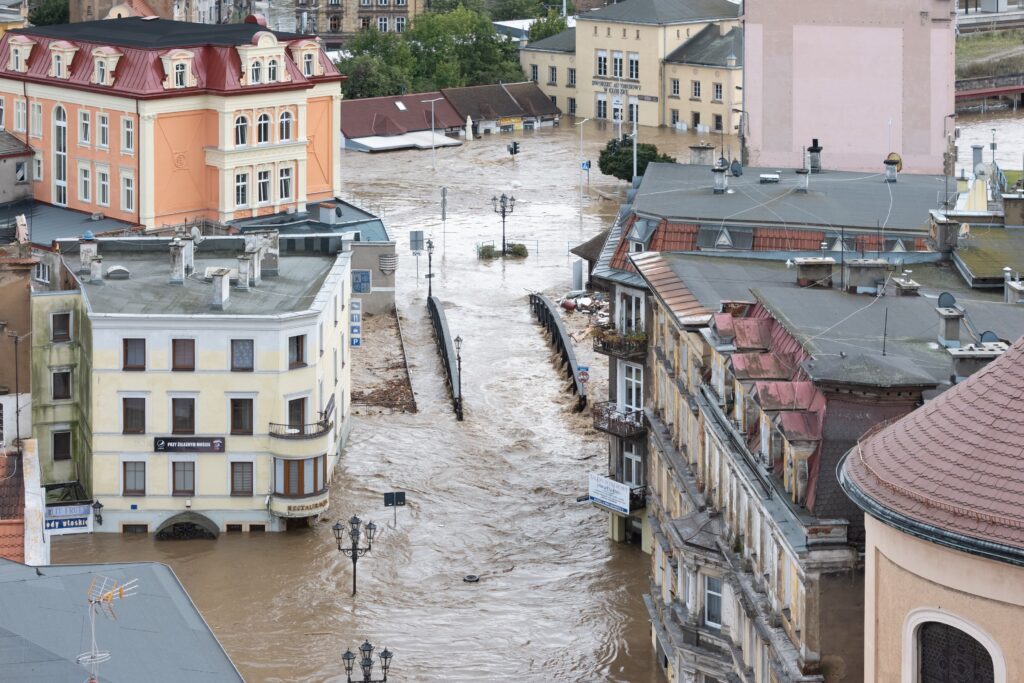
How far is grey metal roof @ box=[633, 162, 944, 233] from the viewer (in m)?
58.5

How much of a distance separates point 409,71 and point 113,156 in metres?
60.3

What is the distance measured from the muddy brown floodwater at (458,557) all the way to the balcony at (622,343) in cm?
579

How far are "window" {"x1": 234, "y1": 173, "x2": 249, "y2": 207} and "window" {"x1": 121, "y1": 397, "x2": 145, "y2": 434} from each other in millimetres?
31604

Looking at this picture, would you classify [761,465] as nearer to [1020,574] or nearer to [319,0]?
[1020,574]

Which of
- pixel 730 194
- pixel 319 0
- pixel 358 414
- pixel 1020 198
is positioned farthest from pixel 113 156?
pixel 319 0

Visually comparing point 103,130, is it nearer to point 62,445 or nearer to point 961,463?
point 62,445

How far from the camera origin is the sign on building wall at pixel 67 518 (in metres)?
48.5

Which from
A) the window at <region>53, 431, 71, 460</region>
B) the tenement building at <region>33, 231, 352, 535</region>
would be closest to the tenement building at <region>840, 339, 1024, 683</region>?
the tenement building at <region>33, 231, 352, 535</region>

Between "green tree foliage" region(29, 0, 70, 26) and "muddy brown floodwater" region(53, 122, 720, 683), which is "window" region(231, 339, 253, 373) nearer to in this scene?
"muddy brown floodwater" region(53, 122, 720, 683)

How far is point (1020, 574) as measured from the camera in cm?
2800

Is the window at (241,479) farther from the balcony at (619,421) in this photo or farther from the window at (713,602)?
the window at (713,602)

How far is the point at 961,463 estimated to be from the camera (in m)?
29.2

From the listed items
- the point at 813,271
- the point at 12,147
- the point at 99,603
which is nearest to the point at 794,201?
the point at 813,271

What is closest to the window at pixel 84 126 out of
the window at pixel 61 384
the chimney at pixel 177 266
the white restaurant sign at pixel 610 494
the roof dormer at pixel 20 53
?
the roof dormer at pixel 20 53
